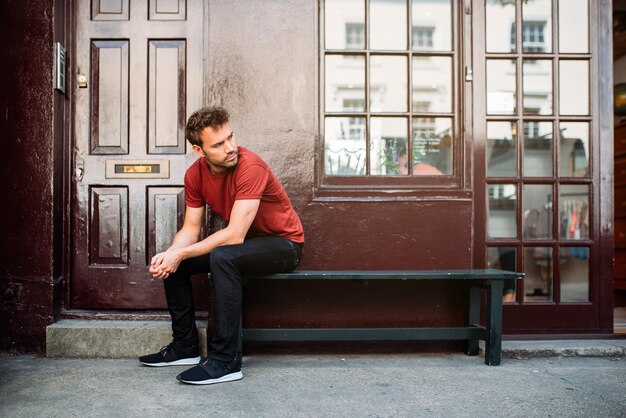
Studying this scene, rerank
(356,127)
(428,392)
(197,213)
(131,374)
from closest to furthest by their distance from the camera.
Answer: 1. (428,392)
2. (131,374)
3. (197,213)
4. (356,127)

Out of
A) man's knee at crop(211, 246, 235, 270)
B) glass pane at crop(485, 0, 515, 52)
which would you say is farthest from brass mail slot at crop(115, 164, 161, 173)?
glass pane at crop(485, 0, 515, 52)

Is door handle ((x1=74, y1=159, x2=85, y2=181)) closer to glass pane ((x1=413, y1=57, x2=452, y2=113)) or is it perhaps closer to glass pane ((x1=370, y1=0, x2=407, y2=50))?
glass pane ((x1=370, y1=0, x2=407, y2=50))

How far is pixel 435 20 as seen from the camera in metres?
4.09

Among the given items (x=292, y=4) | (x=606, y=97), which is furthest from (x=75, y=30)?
(x=606, y=97)

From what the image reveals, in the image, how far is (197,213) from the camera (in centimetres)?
357

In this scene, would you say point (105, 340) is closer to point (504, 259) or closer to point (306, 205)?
point (306, 205)

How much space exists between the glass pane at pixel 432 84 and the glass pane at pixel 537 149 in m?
0.68

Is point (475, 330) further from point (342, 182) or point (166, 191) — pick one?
point (166, 191)

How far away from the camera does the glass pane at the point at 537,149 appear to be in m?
4.17

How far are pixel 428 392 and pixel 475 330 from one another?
777mm

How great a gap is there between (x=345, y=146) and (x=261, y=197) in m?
1.04

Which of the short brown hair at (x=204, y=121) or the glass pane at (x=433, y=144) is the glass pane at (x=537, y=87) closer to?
the glass pane at (x=433, y=144)

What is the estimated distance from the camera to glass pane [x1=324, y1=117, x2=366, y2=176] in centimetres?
407

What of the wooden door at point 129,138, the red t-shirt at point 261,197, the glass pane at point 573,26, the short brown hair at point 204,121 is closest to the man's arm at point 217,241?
the red t-shirt at point 261,197
